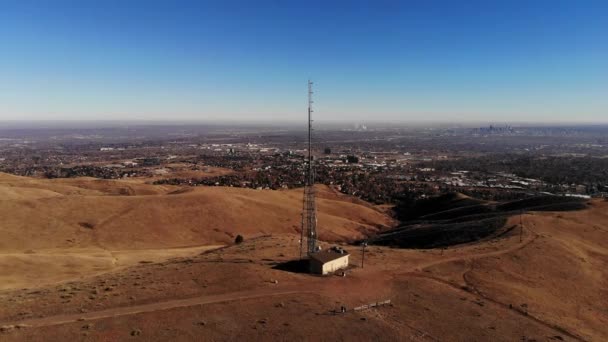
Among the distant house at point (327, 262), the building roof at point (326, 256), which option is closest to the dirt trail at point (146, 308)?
the distant house at point (327, 262)

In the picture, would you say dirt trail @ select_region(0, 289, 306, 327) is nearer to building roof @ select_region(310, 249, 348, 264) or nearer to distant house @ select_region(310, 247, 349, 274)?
distant house @ select_region(310, 247, 349, 274)

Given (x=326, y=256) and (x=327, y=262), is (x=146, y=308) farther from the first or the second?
(x=326, y=256)

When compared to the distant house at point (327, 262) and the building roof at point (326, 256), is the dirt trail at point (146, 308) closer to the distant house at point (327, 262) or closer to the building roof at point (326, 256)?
the distant house at point (327, 262)

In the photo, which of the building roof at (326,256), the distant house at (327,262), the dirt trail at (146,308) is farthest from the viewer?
the building roof at (326,256)

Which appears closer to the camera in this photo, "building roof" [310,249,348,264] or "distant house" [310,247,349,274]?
"distant house" [310,247,349,274]

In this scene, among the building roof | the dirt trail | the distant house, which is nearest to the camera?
the dirt trail

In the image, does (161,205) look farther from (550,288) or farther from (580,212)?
(580,212)

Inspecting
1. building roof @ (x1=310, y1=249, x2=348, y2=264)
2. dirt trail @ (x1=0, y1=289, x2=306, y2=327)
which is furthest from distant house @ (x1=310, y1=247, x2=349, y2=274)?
dirt trail @ (x1=0, y1=289, x2=306, y2=327)

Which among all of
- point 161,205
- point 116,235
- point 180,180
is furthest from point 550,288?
point 180,180

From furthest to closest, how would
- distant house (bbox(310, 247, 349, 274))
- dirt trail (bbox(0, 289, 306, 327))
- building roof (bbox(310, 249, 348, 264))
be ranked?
1. building roof (bbox(310, 249, 348, 264))
2. distant house (bbox(310, 247, 349, 274))
3. dirt trail (bbox(0, 289, 306, 327))
